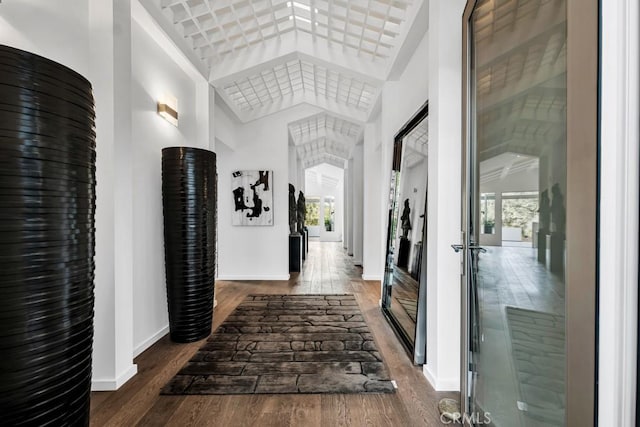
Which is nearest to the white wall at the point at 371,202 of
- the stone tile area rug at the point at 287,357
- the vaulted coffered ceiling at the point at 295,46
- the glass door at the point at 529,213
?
the vaulted coffered ceiling at the point at 295,46

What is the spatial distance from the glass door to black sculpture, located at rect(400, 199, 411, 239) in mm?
1380

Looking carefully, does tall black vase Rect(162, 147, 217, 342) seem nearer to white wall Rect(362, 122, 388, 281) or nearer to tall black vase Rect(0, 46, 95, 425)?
tall black vase Rect(0, 46, 95, 425)

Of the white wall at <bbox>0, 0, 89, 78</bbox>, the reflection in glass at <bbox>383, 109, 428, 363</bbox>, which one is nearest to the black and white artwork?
the reflection in glass at <bbox>383, 109, 428, 363</bbox>

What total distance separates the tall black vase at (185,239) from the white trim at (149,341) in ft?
0.56

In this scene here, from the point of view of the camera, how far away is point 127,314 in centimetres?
230

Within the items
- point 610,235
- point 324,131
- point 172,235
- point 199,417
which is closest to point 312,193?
point 324,131

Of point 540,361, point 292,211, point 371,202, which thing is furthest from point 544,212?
point 292,211

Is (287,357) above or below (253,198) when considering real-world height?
below

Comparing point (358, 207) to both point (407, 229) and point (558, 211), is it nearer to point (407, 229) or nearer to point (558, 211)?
point (407, 229)

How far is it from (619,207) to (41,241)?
1595mm

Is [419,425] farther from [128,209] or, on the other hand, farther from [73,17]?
[73,17]

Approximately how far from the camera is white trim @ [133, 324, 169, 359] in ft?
8.92

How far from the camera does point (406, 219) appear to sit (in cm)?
322

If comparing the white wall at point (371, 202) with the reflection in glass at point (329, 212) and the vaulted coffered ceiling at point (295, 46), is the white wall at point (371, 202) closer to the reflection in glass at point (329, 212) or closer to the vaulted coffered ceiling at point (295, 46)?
the vaulted coffered ceiling at point (295, 46)
